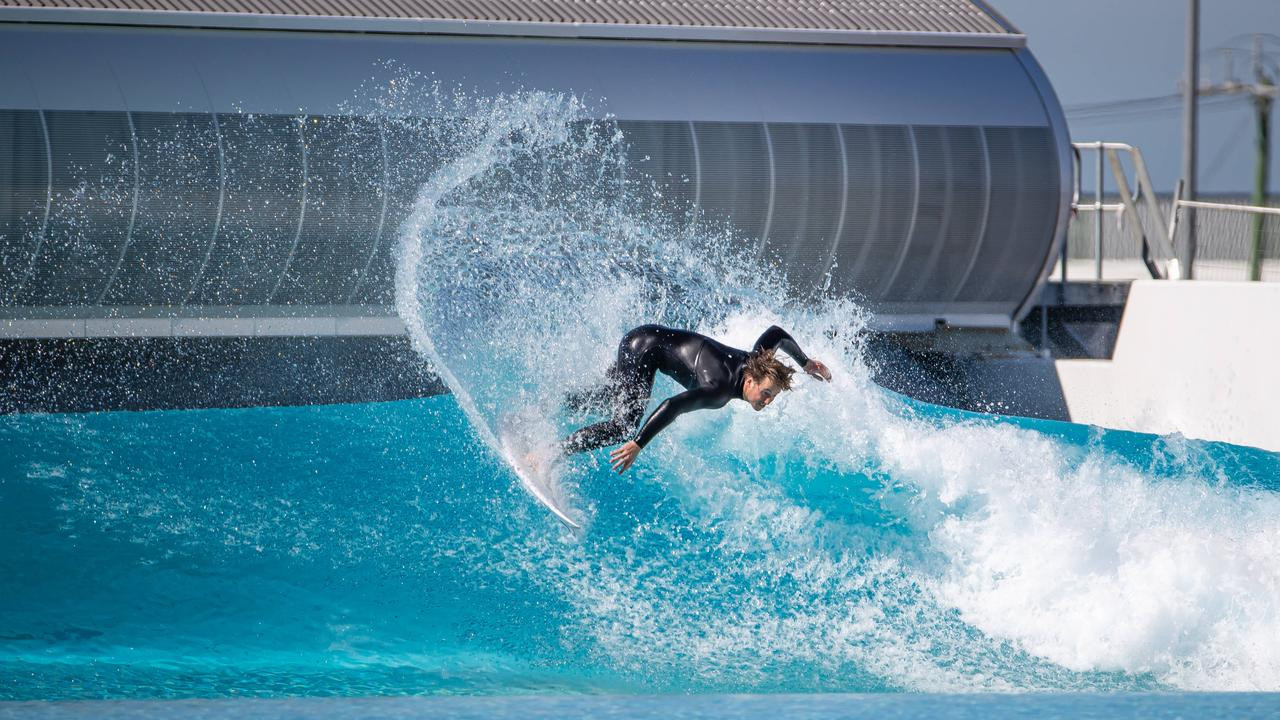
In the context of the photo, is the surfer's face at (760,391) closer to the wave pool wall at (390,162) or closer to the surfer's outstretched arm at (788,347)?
the surfer's outstretched arm at (788,347)

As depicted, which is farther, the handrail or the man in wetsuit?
the handrail

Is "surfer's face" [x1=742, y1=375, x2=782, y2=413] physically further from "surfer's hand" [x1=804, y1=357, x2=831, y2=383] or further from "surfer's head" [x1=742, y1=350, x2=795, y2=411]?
"surfer's hand" [x1=804, y1=357, x2=831, y2=383]

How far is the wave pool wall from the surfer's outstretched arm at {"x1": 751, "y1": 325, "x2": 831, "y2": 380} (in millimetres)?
5757

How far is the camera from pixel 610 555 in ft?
23.1

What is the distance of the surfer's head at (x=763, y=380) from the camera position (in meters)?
6.60

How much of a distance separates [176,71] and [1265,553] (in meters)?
9.98

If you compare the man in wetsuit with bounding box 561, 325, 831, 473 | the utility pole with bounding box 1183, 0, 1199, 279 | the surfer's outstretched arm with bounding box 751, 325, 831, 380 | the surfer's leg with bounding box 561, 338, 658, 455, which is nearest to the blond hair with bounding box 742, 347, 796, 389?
the man in wetsuit with bounding box 561, 325, 831, 473

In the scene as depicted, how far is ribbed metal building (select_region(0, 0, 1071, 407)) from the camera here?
38.3 ft

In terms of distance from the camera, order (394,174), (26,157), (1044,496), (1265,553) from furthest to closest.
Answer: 1. (394,174)
2. (26,157)
3. (1044,496)
4. (1265,553)

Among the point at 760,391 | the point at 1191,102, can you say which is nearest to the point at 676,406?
the point at 760,391

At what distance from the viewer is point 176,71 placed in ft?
39.0

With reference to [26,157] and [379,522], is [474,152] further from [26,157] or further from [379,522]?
[379,522]

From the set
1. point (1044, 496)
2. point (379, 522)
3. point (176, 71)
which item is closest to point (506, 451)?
point (379, 522)

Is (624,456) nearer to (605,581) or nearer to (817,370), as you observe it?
(605,581)
